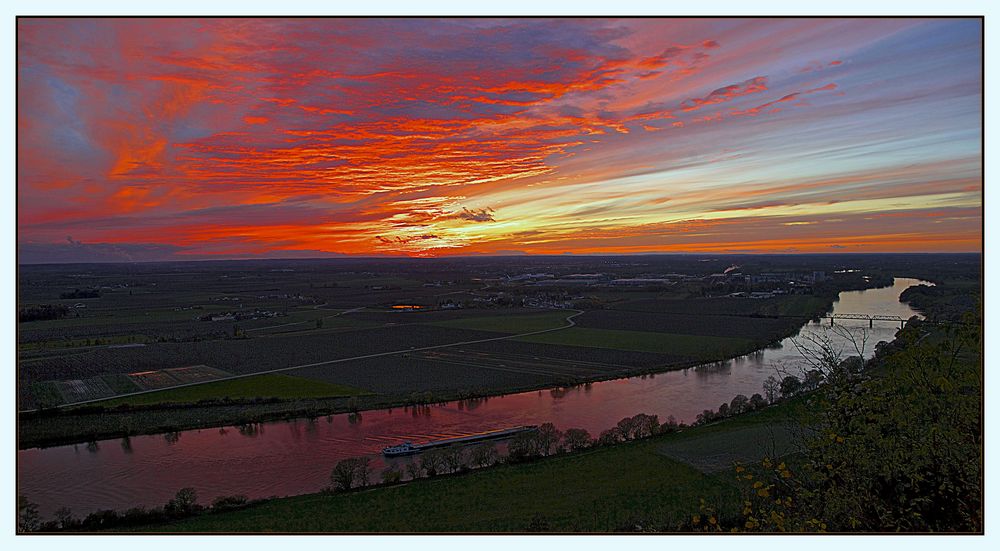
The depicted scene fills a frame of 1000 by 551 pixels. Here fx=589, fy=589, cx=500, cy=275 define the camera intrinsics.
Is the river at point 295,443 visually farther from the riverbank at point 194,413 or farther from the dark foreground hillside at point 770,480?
the dark foreground hillside at point 770,480

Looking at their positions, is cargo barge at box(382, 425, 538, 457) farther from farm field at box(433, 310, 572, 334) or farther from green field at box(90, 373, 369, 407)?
farm field at box(433, 310, 572, 334)

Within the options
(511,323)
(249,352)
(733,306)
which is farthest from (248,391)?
(733,306)

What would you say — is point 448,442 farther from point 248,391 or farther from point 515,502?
point 248,391

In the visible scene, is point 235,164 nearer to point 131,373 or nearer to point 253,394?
point 253,394

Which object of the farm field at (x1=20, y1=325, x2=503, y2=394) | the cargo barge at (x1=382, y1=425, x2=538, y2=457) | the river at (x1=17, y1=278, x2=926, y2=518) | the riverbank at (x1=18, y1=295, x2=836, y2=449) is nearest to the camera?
the river at (x1=17, y1=278, x2=926, y2=518)

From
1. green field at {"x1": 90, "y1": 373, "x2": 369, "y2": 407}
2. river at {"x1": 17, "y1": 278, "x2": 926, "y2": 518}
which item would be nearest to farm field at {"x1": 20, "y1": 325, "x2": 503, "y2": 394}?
green field at {"x1": 90, "y1": 373, "x2": 369, "y2": 407}

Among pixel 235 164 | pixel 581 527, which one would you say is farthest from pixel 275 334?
pixel 581 527
